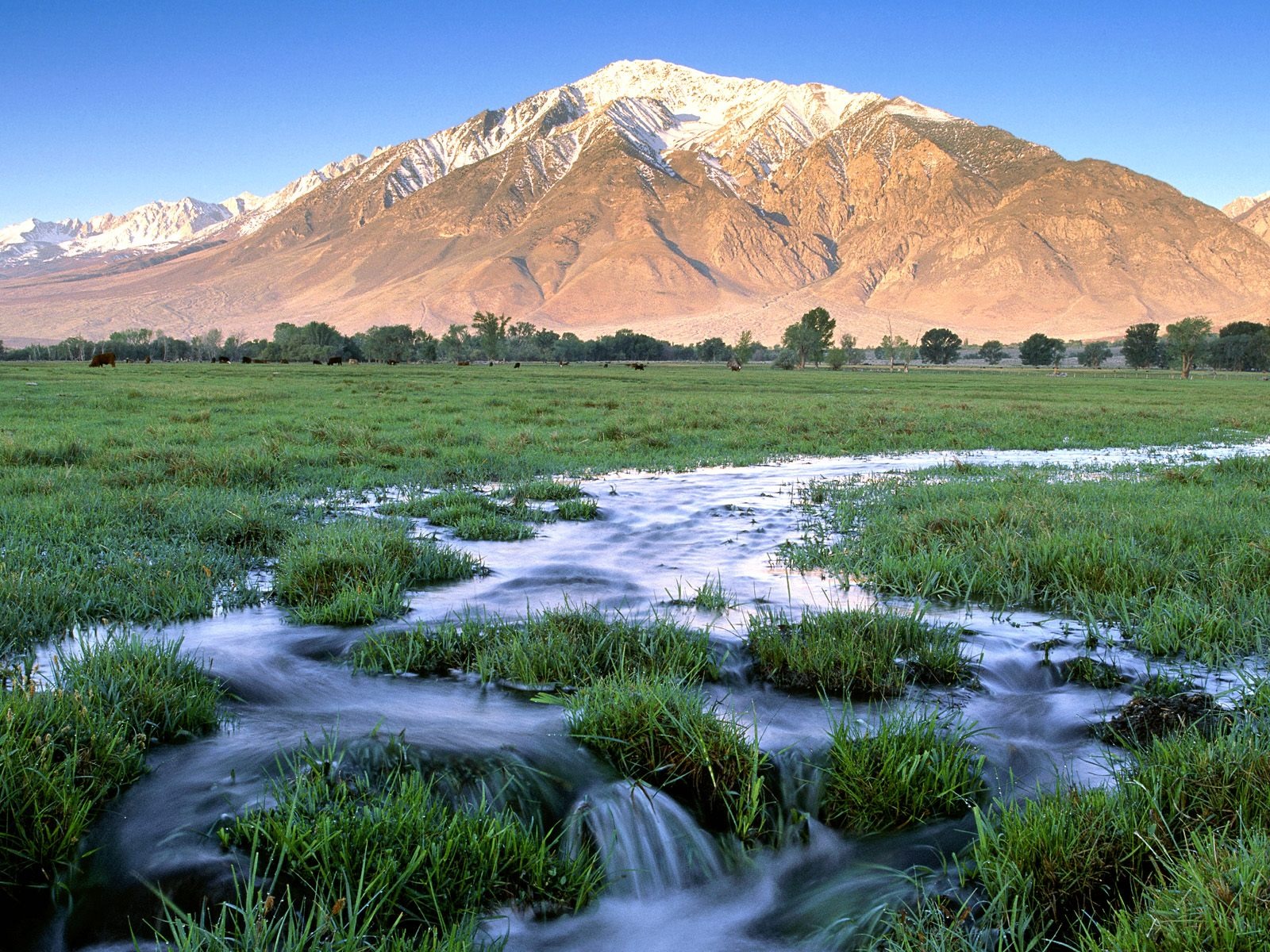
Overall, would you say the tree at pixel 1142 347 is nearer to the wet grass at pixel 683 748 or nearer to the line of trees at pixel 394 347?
the line of trees at pixel 394 347

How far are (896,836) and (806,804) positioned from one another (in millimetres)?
395

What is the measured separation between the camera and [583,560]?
305 inches

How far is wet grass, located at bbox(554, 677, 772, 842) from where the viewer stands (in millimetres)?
3344

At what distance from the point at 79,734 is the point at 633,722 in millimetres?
2385

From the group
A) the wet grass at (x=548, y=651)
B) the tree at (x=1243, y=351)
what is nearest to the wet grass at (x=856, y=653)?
the wet grass at (x=548, y=651)

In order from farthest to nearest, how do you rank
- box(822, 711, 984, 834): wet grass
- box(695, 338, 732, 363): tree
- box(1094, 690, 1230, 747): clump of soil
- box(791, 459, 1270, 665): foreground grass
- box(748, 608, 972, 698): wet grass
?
box(695, 338, 732, 363): tree
box(791, 459, 1270, 665): foreground grass
box(748, 608, 972, 698): wet grass
box(1094, 690, 1230, 747): clump of soil
box(822, 711, 984, 834): wet grass

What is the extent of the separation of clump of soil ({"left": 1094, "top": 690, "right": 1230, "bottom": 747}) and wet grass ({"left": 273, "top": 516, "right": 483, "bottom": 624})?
472 cm

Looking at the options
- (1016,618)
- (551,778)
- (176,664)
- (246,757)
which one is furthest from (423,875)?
(1016,618)

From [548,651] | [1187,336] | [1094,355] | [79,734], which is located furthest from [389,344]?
[79,734]

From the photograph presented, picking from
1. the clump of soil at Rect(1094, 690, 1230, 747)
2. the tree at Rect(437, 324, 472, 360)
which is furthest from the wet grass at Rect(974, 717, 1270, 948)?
the tree at Rect(437, 324, 472, 360)

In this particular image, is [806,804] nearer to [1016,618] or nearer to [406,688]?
[406,688]

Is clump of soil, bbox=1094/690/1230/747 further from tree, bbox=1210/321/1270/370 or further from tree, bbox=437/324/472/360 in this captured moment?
tree, bbox=1210/321/1270/370

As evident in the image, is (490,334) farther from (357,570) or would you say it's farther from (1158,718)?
(1158,718)

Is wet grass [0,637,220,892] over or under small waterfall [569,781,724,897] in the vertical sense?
over
